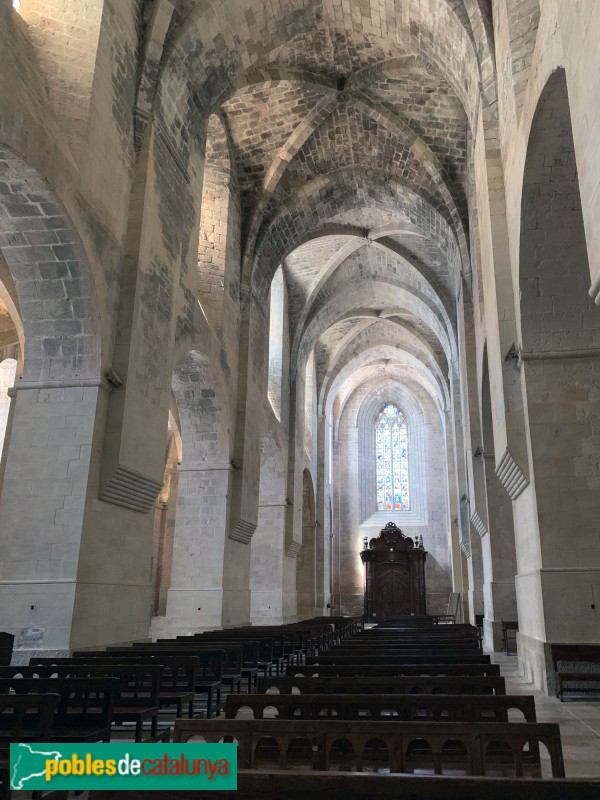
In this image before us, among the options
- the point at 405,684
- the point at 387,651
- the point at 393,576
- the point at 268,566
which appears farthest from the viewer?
the point at 393,576

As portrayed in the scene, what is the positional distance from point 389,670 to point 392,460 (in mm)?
29606

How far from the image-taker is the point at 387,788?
1.70m

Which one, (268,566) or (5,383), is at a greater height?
(5,383)

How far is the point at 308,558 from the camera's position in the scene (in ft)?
84.6

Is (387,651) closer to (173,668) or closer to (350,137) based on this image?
(173,668)

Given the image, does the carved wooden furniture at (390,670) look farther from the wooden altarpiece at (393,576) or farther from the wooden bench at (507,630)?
the wooden altarpiece at (393,576)

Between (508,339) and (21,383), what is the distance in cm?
668

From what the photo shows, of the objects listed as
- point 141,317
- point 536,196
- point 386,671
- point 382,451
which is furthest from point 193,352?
point 382,451

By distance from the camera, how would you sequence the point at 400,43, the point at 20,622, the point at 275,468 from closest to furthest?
the point at 20,622, the point at 400,43, the point at 275,468

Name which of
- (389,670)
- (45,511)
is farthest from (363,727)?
(45,511)

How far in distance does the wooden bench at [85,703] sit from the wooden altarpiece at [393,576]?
84.5 feet

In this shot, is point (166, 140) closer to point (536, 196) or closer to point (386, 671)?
point (536, 196)

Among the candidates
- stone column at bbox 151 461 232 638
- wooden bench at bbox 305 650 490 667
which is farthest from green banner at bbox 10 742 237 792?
stone column at bbox 151 461 232 638

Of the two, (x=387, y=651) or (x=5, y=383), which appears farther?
(x=5, y=383)
